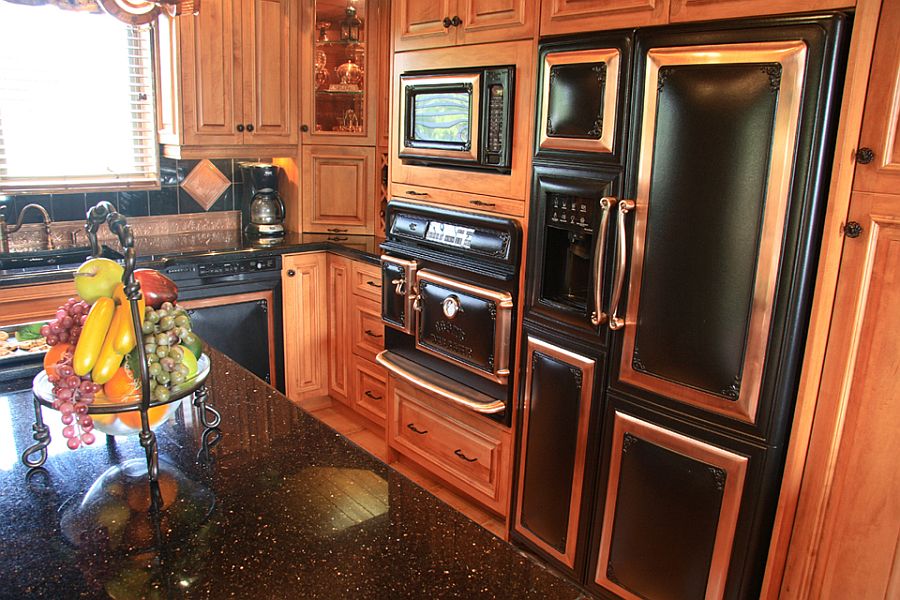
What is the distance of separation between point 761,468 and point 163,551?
4.90ft

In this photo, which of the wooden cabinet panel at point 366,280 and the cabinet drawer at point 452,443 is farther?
the wooden cabinet panel at point 366,280

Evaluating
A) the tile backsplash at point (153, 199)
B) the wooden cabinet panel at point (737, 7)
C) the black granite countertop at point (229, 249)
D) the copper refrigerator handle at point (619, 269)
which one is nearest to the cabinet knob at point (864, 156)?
the wooden cabinet panel at point (737, 7)

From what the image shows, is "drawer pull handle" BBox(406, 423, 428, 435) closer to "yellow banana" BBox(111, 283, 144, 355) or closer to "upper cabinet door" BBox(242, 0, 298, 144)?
"upper cabinet door" BBox(242, 0, 298, 144)

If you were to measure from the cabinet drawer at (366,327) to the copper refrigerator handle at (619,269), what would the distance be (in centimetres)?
155

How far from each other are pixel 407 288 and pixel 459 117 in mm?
733

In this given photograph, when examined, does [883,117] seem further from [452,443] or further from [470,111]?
[452,443]

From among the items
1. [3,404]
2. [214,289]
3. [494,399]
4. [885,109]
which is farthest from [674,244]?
[214,289]

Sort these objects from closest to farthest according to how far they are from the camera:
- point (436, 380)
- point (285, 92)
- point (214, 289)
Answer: point (436, 380) → point (214, 289) → point (285, 92)

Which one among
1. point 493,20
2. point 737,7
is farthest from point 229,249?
point 737,7

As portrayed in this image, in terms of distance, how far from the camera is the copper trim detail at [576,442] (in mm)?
2244

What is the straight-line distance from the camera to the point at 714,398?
75.7 inches

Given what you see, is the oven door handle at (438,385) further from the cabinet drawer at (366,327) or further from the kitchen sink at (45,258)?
the kitchen sink at (45,258)

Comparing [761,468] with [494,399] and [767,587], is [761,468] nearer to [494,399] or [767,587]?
[767,587]

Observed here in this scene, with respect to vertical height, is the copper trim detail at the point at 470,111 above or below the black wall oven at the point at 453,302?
above
